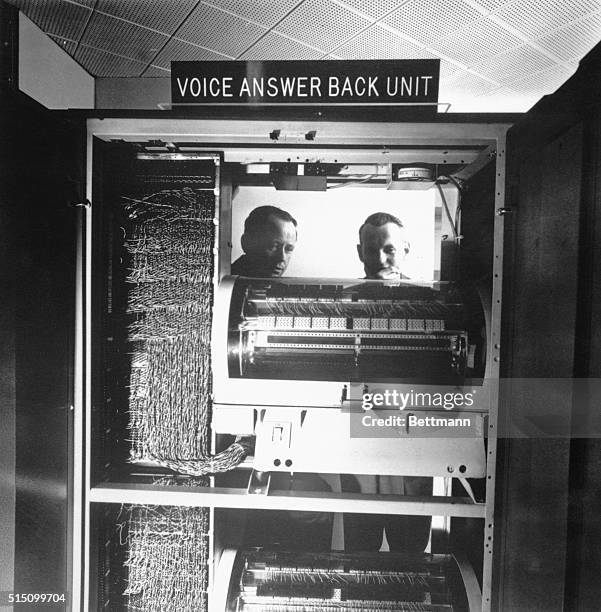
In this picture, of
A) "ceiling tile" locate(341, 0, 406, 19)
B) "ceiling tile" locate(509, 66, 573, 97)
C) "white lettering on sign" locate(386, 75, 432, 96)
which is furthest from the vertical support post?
"ceiling tile" locate(509, 66, 573, 97)

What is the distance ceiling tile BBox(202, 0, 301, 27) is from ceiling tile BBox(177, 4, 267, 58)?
58 mm

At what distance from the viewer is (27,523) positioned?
46.3 inches

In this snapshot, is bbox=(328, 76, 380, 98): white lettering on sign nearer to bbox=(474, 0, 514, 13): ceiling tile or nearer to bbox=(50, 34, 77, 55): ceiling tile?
bbox=(474, 0, 514, 13): ceiling tile

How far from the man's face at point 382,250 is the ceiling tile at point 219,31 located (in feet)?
6.47

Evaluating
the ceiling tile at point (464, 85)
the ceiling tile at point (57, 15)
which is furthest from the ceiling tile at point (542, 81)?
the ceiling tile at point (57, 15)

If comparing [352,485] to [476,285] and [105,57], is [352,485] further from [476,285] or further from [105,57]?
[105,57]

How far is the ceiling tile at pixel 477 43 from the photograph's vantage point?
289 cm

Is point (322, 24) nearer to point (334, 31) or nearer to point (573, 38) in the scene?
point (334, 31)

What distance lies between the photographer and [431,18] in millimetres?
2766

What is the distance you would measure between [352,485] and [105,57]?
3.63 meters

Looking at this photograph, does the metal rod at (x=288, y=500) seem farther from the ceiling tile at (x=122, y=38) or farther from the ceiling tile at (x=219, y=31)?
the ceiling tile at (x=122, y=38)

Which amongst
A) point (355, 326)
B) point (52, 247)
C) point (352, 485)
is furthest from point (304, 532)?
point (52, 247)

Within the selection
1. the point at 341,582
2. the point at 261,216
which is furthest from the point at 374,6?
the point at 341,582

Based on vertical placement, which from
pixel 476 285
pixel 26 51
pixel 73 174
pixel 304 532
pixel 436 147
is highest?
pixel 26 51
